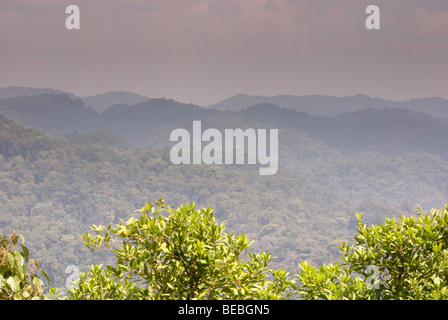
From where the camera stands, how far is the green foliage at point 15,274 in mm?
2271

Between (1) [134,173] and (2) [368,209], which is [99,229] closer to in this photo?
(2) [368,209]

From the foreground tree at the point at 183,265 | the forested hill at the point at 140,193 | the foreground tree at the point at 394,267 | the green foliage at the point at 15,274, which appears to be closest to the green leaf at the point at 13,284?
the green foliage at the point at 15,274

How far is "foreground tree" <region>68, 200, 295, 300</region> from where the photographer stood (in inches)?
105

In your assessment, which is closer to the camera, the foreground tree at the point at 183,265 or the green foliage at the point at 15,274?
the green foliage at the point at 15,274

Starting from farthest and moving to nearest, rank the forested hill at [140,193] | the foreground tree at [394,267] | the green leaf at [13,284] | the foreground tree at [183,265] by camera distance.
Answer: the forested hill at [140,193] < the foreground tree at [394,267] < the foreground tree at [183,265] < the green leaf at [13,284]

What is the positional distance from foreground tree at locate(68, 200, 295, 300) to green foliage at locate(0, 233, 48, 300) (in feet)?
1.50

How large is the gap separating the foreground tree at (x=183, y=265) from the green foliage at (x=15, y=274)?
1.50ft

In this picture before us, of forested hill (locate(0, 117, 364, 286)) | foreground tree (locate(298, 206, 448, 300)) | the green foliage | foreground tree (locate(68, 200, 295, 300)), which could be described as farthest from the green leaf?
forested hill (locate(0, 117, 364, 286))

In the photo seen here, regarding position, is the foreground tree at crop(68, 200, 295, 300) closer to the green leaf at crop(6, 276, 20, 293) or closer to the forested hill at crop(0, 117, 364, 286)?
the green leaf at crop(6, 276, 20, 293)

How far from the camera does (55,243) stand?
315 ft

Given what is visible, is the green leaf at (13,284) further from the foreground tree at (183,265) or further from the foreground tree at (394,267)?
the foreground tree at (394,267)

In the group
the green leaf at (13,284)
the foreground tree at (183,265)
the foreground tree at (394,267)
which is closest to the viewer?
the green leaf at (13,284)
